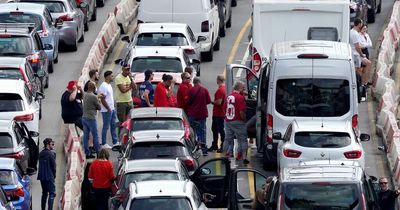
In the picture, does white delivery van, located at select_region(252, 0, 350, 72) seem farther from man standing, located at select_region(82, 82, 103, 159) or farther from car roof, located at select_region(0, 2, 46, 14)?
car roof, located at select_region(0, 2, 46, 14)

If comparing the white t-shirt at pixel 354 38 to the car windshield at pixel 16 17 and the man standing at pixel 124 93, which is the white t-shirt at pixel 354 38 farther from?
the car windshield at pixel 16 17

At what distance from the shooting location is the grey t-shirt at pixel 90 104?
3506 centimetres

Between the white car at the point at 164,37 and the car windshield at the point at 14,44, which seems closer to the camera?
the car windshield at the point at 14,44

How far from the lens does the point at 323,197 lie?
2564 cm

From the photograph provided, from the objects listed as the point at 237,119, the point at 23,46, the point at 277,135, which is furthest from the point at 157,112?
the point at 23,46

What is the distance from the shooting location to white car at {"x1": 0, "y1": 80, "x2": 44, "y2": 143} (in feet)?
115

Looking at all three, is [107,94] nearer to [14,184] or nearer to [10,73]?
[10,73]

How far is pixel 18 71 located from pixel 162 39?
5144 mm

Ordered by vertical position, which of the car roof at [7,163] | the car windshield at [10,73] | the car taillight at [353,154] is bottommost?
the car windshield at [10,73]

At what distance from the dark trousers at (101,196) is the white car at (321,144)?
3.29m

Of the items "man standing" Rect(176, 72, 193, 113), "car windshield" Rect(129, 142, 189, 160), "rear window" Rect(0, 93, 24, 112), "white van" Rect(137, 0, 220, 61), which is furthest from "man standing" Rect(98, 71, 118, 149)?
"white van" Rect(137, 0, 220, 61)

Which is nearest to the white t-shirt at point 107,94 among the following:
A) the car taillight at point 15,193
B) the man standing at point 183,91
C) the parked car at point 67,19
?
the man standing at point 183,91

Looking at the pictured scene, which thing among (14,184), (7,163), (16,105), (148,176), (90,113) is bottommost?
(90,113)

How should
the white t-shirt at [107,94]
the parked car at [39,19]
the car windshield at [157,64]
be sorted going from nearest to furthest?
the white t-shirt at [107,94] → the car windshield at [157,64] → the parked car at [39,19]
